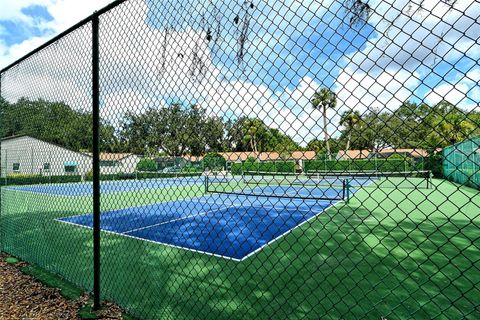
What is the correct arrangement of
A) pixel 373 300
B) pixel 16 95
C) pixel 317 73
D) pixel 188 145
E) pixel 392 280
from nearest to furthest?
pixel 317 73, pixel 188 145, pixel 373 300, pixel 392 280, pixel 16 95

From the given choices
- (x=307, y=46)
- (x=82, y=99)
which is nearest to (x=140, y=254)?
(x=82, y=99)

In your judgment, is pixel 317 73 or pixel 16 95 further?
pixel 16 95

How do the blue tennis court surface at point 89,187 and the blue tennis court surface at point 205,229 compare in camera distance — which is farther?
the blue tennis court surface at point 205,229

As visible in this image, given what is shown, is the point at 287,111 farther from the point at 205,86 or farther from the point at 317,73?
the point at 205,86

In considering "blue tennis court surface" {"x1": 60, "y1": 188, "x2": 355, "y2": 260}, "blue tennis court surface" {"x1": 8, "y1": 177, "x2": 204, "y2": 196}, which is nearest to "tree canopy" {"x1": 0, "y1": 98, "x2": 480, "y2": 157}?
"blue tennis court surface" {"x1": 8, "y1": 177, "x2": 204, "y2": 196}

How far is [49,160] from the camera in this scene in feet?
15.1

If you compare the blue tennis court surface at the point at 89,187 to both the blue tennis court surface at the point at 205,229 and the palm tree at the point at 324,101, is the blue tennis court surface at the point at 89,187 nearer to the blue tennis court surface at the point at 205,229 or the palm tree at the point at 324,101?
the blue tennis court surface at the point at 205,229

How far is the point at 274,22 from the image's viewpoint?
197 cm

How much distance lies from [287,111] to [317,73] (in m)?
0.29

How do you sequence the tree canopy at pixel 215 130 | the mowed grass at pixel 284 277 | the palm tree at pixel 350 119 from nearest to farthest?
the tree canopy at pixel 215 130 → the palm tree at pixel 350 119 → the mowed grass at pixel 284 277

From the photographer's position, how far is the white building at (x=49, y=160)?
145 inches

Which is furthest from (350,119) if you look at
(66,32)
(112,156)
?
(66,32)

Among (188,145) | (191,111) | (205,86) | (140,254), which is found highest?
(205,86)

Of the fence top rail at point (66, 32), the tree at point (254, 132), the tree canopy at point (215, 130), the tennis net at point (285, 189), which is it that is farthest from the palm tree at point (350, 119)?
the fence top rail at point (66, 32)
